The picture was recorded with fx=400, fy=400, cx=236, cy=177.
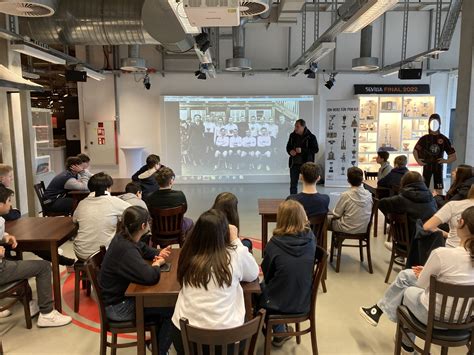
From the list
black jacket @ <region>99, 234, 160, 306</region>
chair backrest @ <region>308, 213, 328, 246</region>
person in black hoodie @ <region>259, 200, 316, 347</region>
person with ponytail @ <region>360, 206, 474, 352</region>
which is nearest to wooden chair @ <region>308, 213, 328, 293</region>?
chair backrest @ <region>308, 213, 328, 246</region>

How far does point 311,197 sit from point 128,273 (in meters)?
2.02

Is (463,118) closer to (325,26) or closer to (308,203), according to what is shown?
(308,203)

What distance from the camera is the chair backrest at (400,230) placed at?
3859mm

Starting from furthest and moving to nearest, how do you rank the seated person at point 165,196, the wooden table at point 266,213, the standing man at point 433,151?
the standing man at point 433,151, the seated person at point 165,196, the wooden table at point 266,213

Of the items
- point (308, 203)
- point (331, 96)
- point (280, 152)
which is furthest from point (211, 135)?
point (308, 203)

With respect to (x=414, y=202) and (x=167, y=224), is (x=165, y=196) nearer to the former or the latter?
(x=167, y=224)

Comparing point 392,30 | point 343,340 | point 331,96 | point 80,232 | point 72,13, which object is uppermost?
point 392,30

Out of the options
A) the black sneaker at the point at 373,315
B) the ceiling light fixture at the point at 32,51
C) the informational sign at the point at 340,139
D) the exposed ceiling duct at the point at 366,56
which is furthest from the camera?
the informational sign at the point at 340,139

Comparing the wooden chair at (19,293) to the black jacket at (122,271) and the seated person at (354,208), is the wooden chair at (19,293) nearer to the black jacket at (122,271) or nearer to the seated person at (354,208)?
the black jacket at (122,271)

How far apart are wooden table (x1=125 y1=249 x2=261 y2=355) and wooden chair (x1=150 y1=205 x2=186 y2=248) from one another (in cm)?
175

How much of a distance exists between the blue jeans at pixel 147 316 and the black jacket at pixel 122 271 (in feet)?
0.13

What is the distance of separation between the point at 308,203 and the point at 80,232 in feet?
6.79

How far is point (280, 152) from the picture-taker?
1075 centimetres

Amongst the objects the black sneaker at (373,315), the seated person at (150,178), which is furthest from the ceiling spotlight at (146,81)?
the black sneaker at (373,315)
